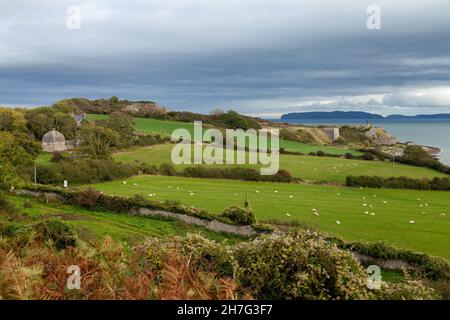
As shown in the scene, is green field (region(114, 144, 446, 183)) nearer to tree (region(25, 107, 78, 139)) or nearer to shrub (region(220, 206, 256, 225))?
tree (region(25, 107, 78, 139))

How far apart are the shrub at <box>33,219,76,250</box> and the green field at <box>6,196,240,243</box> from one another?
3481mm

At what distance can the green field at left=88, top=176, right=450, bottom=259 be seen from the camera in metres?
28.6

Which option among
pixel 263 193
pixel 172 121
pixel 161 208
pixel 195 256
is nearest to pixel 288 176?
pixel 263 193

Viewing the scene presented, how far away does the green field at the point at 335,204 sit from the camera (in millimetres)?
28587

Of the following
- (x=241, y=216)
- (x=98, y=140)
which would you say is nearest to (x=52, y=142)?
(x=98, y=140)

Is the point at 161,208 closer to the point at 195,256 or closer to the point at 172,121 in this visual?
the point at 195,256

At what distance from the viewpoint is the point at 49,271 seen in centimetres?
866

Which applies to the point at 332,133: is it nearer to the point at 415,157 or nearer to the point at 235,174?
the point at 415,157

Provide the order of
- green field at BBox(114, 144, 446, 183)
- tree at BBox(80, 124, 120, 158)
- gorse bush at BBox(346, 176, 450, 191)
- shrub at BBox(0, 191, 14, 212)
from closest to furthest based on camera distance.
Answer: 1. shrub at BBox(0, 191, 14, 212)
2. gorse bush at BBox(346, 176, 450, 191)
3. green field at BBox(114, 144, 446, 183)
4. tree at BBox(80, 124, 120, 158)

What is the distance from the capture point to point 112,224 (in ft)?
94.7

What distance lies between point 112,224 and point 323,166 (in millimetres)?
39720

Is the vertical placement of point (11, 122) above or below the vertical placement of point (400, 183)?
above

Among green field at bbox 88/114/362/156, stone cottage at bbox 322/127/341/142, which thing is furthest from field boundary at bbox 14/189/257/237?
stone cottage at bbox 322/127/341/142

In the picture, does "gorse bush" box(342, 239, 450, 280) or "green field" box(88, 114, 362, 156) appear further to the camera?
"green field" box(88, 114, 362, 156)
